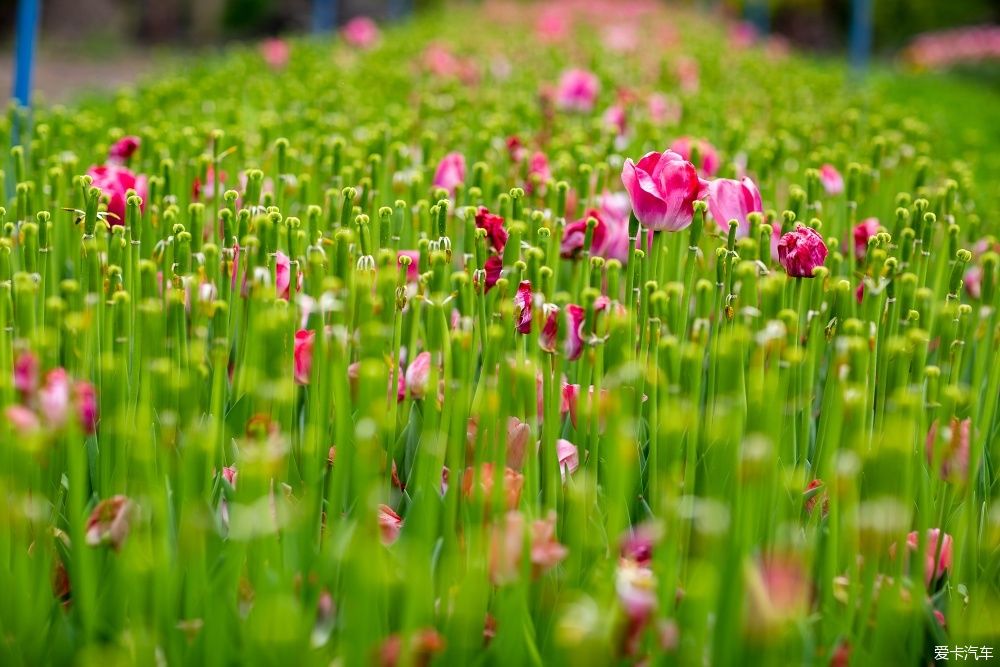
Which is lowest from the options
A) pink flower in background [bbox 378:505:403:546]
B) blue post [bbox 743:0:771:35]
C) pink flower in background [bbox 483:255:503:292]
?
pink flower in background [bbox 378:505:403:546]

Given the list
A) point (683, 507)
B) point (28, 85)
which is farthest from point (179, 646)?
point (28, 85)

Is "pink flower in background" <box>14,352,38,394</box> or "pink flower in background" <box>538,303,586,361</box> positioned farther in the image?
"pink flower in background" <box>538,303,586,361</box>

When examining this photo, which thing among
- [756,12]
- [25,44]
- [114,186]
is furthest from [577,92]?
[756,12]

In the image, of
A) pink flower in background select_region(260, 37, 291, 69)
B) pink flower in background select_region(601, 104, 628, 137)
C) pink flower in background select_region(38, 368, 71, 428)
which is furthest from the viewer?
pink flower in background select_region(260, 37, 291, 69)

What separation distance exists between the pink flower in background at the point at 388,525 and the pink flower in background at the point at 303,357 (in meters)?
0.27

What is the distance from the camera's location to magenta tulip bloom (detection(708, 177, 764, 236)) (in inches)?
75.2

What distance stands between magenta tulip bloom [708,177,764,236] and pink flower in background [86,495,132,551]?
3.62 ft

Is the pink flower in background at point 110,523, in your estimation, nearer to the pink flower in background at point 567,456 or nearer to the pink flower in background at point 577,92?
the pink flower in background at point 567,456

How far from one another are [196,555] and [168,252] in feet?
2.77

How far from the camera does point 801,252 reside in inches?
67.9

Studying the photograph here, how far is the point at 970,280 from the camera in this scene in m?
2.40

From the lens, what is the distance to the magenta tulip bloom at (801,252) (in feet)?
5.66

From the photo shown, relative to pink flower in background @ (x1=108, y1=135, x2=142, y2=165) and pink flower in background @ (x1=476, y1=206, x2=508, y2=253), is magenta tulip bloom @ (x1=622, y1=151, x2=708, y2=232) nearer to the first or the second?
pink flower in background @ (x1=476, y1=206, x2=508, y2=253)

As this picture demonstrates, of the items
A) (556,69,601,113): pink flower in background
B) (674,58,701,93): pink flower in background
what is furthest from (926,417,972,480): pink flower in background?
(674,58,701,93): pink flower in background
